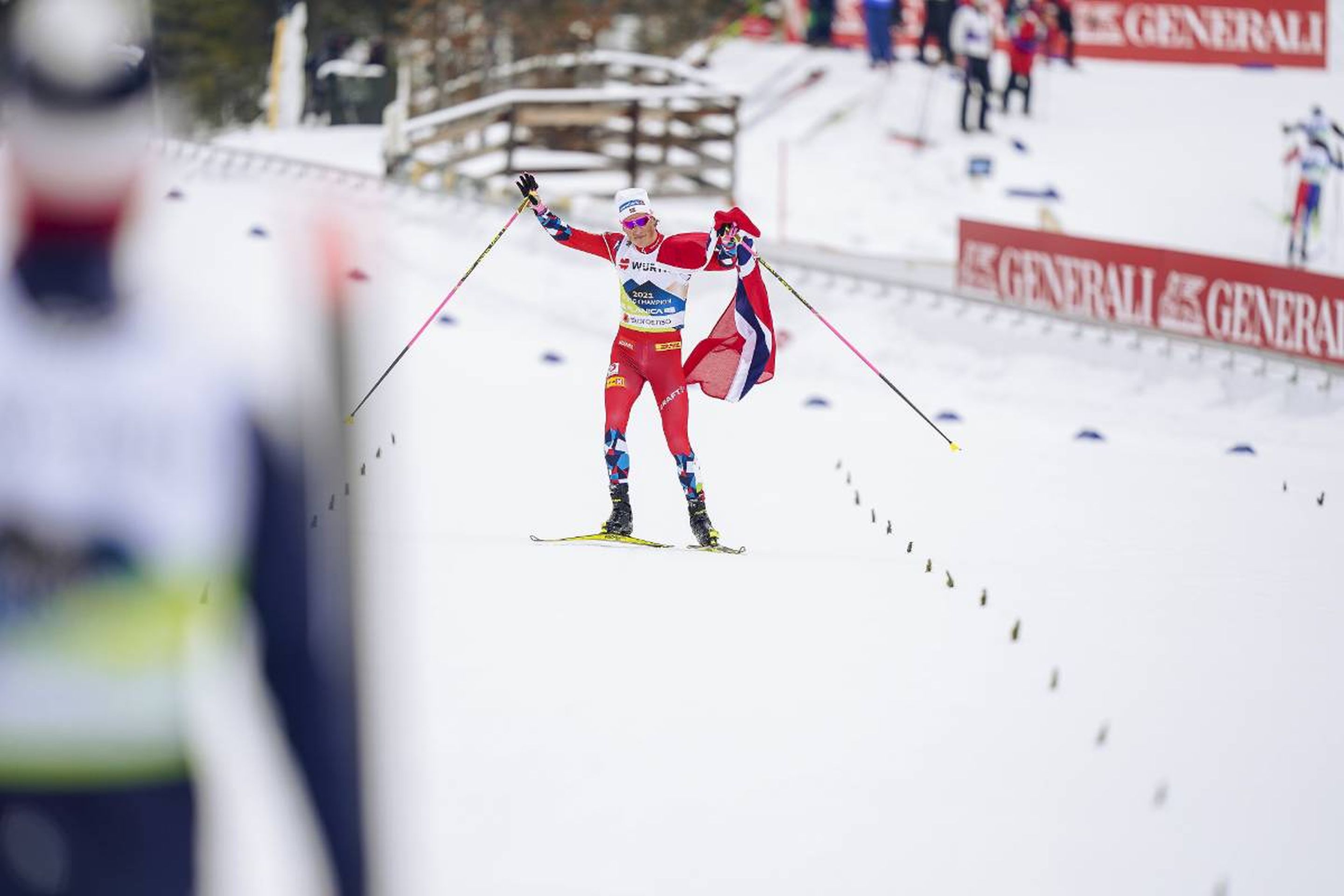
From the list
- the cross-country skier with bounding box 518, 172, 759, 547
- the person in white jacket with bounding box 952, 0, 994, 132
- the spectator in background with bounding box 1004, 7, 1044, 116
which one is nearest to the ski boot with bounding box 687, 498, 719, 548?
the cross-country skier with bounding box 518, 172, 759, 547

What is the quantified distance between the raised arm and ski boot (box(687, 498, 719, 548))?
1351mm

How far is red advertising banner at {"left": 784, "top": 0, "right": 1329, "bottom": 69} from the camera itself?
26344mm

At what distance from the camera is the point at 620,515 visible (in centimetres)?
909

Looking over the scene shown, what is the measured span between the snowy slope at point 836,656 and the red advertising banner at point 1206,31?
13.9m

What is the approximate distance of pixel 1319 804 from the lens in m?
5.98

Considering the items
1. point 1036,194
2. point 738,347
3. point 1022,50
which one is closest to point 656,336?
point 738,347

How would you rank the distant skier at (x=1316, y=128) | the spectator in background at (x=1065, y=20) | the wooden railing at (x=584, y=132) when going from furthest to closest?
the spectator in background at (x=1065, y=20)
the wooden railing at (x=584, y=132)
the distant skier at (x=1316, y=128)

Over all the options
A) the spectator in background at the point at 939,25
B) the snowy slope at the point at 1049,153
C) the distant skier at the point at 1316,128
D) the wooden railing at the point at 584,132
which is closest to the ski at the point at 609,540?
the wooden railing at the point at 584,132

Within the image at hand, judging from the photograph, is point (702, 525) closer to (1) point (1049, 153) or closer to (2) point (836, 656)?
(2) point (836, 656)

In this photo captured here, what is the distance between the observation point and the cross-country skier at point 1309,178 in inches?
810

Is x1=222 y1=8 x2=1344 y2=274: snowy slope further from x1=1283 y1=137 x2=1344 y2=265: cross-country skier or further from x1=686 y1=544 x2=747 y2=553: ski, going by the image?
x1=686 y1=544 x2=747 y2=553: ski

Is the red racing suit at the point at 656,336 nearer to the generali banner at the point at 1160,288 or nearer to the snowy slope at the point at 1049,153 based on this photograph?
the generali banner at the point at 1160,288

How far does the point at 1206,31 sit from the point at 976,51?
15.9ft

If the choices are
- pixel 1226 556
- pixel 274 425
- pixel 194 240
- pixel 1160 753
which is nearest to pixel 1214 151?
pixel 194 240
